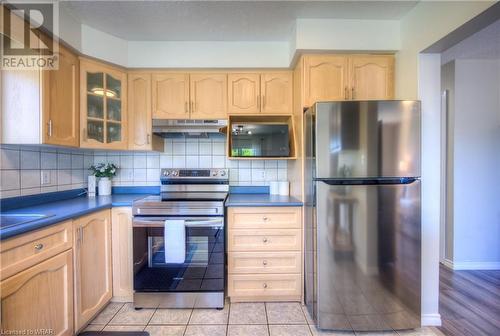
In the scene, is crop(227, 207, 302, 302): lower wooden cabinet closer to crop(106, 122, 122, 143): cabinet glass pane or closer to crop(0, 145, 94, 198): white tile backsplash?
crop(106, 122, 122, 143): cabinet glass pane

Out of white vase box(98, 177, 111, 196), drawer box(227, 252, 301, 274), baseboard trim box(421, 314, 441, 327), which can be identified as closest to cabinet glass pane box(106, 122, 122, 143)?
white vase box(98, 177, 111, 196)

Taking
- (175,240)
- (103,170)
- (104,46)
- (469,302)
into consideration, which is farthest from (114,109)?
(469,302)

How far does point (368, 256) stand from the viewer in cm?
166

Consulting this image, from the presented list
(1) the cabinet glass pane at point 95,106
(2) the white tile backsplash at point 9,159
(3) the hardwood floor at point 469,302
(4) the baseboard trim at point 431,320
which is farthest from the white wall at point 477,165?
(2) the white tile backsplash at point 9,159

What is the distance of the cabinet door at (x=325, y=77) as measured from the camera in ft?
6.70

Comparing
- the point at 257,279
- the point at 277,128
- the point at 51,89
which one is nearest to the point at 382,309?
the point at 257,279

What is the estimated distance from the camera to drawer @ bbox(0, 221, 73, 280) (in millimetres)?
1128

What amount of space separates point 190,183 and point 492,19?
98.1 inches

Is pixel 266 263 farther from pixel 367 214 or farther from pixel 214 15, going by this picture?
pixel 214 15

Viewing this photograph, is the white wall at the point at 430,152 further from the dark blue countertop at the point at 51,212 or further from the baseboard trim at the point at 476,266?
the dark blue countertop at the point at 51,212

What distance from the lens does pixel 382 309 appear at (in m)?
1.69

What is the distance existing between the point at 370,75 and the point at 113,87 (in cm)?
230

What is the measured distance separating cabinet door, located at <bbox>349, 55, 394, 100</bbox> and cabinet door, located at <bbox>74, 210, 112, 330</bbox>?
2293mm

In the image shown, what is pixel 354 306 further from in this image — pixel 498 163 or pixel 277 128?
pixel 498 163
